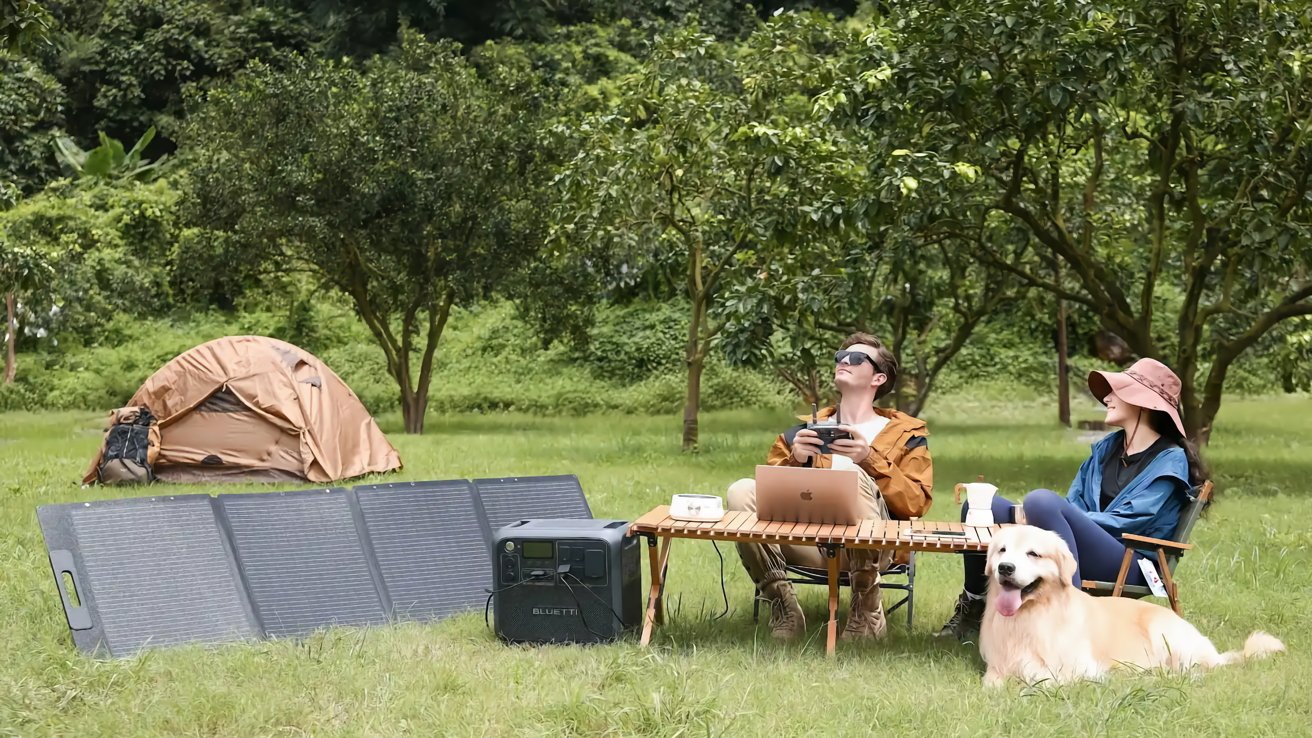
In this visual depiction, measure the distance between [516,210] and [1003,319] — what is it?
36.3 ft

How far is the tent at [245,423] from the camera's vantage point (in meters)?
10.5

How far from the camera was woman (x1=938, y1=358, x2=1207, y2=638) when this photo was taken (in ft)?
15.2

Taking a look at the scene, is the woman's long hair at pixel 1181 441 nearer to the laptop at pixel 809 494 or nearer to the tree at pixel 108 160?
the laptop at pixel 809 494

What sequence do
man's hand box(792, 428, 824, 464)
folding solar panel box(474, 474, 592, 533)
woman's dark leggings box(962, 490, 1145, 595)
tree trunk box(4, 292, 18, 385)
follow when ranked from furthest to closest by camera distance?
tree trunk box(4, 292, 18, 385) < folding solar panel box(474, 474, 592, 533) < man's hand box(792, 428, 824, 464) < woman's dark leggings box(962, 490, 1145, 595)

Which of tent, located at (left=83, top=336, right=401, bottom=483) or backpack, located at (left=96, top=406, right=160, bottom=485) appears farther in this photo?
tent, located at (left=83, top=336, right=401, bottom=483)

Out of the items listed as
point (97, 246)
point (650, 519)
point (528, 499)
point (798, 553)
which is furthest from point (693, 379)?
point (97, 246)

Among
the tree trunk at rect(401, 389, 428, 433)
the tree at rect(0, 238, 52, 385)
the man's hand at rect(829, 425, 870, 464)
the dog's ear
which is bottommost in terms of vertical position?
the tree trunk at rect(401, 389, 428, 433)

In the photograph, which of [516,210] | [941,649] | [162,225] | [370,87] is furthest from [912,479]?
[162,225]

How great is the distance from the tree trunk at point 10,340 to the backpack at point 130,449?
11465 millimetres

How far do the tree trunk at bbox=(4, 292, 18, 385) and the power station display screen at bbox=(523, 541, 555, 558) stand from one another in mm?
18181

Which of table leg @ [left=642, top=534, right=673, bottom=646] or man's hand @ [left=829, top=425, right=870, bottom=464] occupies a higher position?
man's hand @ [left=829, top=425, right=870, bottom=464]

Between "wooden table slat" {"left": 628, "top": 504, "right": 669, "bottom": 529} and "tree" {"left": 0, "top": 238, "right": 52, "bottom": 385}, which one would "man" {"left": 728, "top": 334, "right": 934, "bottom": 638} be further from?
"tree" {"left": 0, "top": 238, "right": 52, "bottom": 385}

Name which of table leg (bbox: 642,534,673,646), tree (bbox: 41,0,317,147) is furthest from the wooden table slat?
tree (bbox: 41,0,317,147)

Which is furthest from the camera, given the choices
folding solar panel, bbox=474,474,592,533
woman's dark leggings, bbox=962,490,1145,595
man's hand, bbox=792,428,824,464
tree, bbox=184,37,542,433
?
tree, bbox=184,37,542,433
